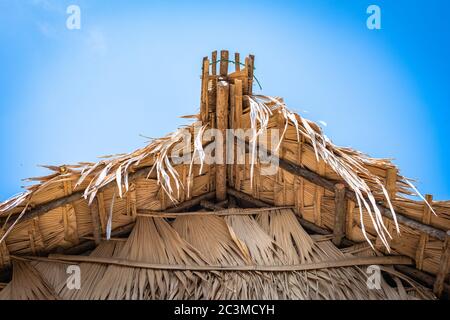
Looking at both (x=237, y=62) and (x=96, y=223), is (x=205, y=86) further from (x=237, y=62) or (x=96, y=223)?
(x=96, y=223)

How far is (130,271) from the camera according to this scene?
3330mm

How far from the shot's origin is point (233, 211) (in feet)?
12.4

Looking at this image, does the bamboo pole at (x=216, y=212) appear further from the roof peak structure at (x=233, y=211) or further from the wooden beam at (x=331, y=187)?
the wooden beam at (x=331, y=187)

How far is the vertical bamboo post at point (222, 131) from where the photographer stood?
141 inches

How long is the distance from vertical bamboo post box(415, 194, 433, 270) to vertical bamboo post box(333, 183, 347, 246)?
461 mm

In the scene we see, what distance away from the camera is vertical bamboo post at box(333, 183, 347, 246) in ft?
11.5

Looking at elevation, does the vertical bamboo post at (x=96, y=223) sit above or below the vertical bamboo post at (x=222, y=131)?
below

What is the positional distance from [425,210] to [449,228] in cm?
15

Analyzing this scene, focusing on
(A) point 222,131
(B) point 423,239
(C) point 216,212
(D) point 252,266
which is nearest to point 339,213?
(B) point 423,239

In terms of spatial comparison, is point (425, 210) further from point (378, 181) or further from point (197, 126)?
point (197, 126)

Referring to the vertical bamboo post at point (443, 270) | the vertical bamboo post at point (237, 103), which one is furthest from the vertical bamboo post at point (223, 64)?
the vertical bamboo post at point (443, 270)

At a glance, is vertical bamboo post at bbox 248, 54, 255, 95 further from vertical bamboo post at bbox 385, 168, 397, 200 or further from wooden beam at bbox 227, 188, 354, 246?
vertical bamboo post at bbox 385, 168, 397, 200
